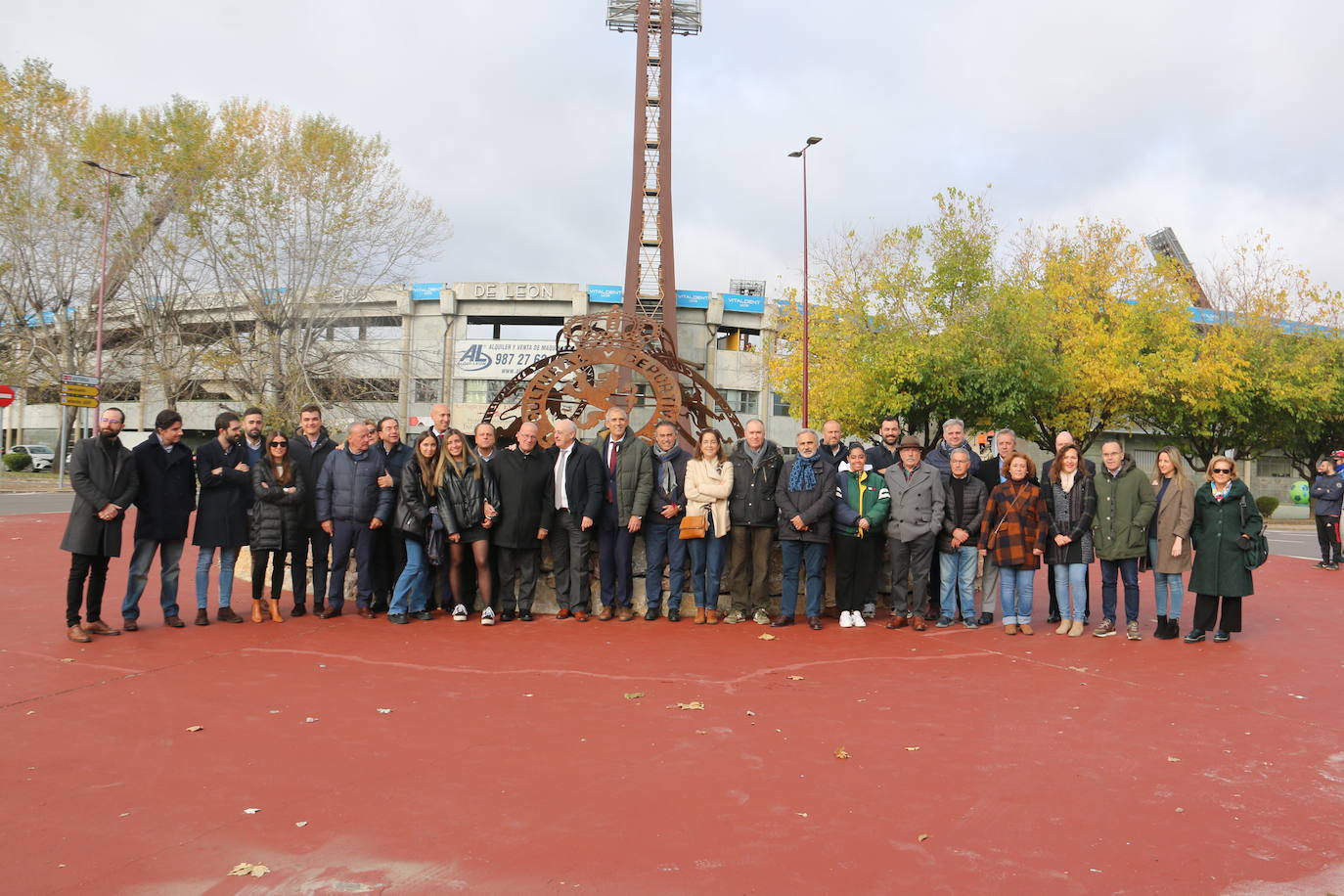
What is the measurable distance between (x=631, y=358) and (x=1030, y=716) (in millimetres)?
6247

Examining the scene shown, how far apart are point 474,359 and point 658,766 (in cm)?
4181

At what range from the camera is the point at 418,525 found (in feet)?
25.7

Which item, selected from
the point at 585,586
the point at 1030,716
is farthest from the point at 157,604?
the point at 1030,716

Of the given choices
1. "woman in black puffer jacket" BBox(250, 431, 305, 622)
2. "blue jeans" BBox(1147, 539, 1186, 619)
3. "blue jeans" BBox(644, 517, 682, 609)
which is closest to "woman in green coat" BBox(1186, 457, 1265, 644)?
"blue jeans" BBox(1147, 539, 1186, 619)

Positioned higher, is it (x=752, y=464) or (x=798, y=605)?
(x=752, y=464)

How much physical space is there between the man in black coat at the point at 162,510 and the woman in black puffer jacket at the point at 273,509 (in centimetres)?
54

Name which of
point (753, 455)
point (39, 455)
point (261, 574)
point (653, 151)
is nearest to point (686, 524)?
point (753, 455)

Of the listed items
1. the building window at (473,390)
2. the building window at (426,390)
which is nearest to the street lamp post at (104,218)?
the building window at (426,390)

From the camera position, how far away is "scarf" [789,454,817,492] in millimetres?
8109

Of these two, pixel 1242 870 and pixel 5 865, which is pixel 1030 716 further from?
pixel 5 865

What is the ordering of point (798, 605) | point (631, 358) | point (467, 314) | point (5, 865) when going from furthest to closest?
point (467, 314) < point (631, 358) < point (798, 605) < point (5, 865)

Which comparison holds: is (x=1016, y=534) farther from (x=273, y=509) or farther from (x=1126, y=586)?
(x=273, y=509)

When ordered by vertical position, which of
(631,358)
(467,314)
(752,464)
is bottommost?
Answer: (752,464)

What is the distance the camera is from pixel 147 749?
14.8 feet
